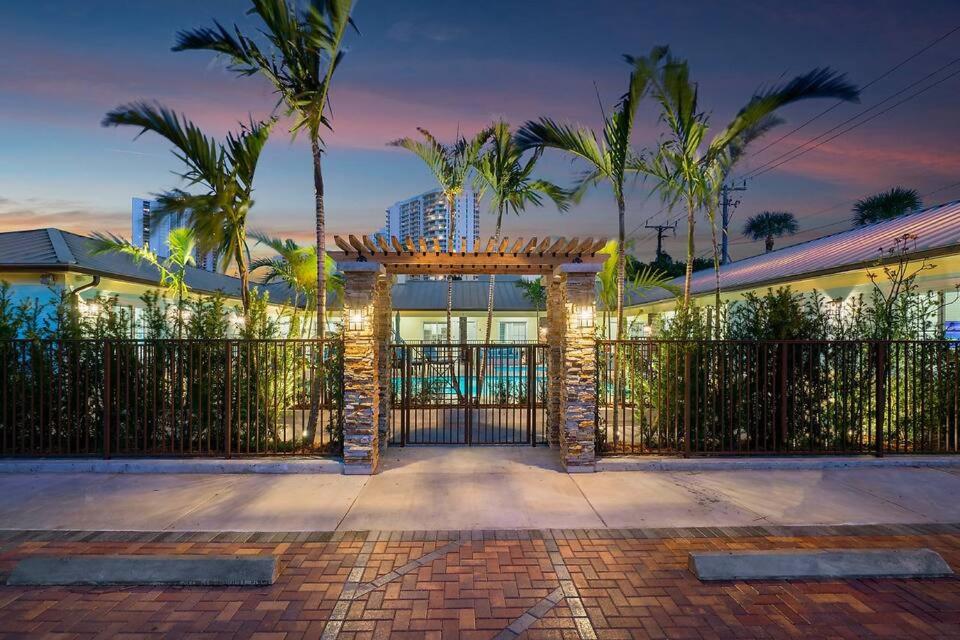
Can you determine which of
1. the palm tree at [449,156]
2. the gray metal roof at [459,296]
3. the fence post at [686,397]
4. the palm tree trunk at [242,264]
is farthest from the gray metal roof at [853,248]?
the palm tree trunk at [242,264]

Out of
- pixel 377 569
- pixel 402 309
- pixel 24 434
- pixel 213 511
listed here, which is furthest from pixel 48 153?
pixel 377 569

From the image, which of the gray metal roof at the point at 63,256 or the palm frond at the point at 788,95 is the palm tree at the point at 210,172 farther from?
the palm frond at the point at 788,95

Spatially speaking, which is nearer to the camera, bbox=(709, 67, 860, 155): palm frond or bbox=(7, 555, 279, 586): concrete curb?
bbox=(7, 555, 279, 586): concrete curb

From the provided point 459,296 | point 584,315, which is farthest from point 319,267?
point 459,296

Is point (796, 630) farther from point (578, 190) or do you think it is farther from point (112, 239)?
point (112, 239)

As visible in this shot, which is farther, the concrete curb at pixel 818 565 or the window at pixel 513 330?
the window at pixel 513 330

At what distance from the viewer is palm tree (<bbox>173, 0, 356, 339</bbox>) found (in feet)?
21.8

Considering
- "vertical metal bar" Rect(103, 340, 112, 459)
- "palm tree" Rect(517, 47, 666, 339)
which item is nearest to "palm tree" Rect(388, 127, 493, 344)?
"palm tree" Rect(517, 47, 666, 339)

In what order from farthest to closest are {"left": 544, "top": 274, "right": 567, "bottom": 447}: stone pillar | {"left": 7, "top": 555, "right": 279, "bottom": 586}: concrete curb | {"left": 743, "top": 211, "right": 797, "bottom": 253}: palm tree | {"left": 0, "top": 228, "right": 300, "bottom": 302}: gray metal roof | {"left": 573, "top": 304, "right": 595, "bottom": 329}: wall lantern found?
1. {"left": 743, "top": 211, "right": 797, "bottom": 253}: palm tree
2. {"left": 0, "top": 228, "right": 300, "bottom": 302}: gray metal roof
3. {"left": 544, "top": 274, "right": 567, "bottom": 447}: stone pillar
4. {"left": 573, "top": 304, "right": 595, "bottom": 329}: wall lantern
5. {"left": 7, "top": 555, "right": 279, "bottom": 586}: concrete curb

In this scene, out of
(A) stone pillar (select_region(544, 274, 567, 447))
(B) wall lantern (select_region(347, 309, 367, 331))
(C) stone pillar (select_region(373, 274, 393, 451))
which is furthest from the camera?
(A) stone pillar (select_region(544, 274, 567, 447))

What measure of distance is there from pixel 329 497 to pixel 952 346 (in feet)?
29.7

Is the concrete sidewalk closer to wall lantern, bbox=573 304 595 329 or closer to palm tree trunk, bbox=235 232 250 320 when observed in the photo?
wall lantern, bbox=573 304 595 329

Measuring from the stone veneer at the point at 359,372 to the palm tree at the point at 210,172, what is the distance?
2.14 meters

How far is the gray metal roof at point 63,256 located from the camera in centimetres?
1012
